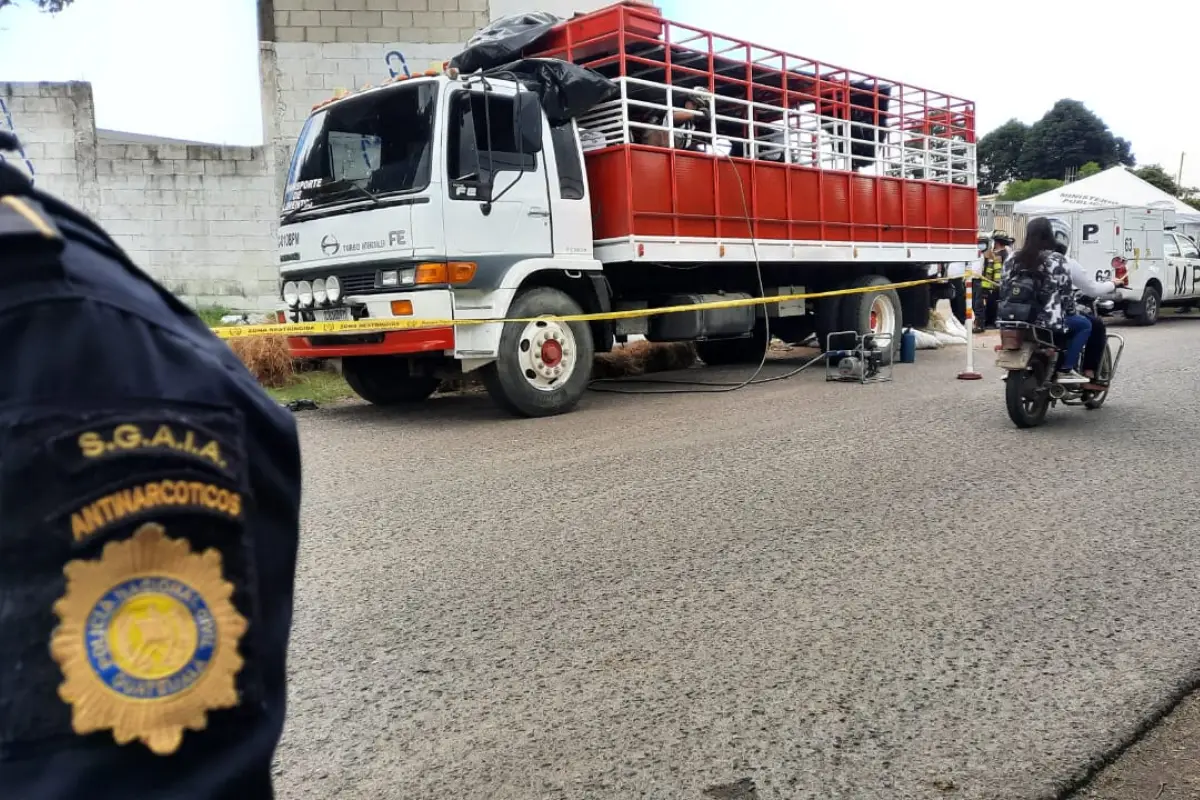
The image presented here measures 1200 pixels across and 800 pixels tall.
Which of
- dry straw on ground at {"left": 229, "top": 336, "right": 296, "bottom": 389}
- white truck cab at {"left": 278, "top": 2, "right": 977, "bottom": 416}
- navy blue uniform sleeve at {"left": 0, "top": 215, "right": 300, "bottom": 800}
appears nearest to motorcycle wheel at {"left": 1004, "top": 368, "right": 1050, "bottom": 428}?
white truck cab at {"left": 278, "top": 2, "right": 977, "bottom": 416}

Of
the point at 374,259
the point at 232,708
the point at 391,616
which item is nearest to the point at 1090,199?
the point at 374,259

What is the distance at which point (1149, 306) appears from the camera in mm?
18125

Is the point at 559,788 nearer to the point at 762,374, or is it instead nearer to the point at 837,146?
the point at 762,374

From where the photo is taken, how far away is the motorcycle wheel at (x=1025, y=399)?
23.4 feet

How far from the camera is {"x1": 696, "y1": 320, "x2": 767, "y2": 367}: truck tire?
13.2 m

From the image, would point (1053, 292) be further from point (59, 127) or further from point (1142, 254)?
point (1142, 254)

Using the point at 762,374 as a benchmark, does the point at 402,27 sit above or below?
above

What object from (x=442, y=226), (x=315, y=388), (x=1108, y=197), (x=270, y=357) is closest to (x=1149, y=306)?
(x=1108, y=197)

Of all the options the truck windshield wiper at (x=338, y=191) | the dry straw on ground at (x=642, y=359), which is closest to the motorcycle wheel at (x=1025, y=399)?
the truck windshield wiper at (x=338, y=191)

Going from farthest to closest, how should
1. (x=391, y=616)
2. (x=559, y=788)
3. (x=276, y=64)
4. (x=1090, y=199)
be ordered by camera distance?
1. (x=1090, y=199)
2. (x=276, y=64)
3. (x=391, y=616)
4. (x=559, y=788)

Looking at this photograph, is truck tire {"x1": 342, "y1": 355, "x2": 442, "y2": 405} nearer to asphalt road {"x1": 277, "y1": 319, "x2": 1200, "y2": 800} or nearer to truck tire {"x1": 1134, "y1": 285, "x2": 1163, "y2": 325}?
asphalt road {"x1": 277, "y1": 319, "x2": 1200, "y2": 800}

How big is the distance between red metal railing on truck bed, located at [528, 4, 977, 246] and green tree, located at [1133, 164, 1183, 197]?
158ft

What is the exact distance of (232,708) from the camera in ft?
2.81

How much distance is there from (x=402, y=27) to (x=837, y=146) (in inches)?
288
